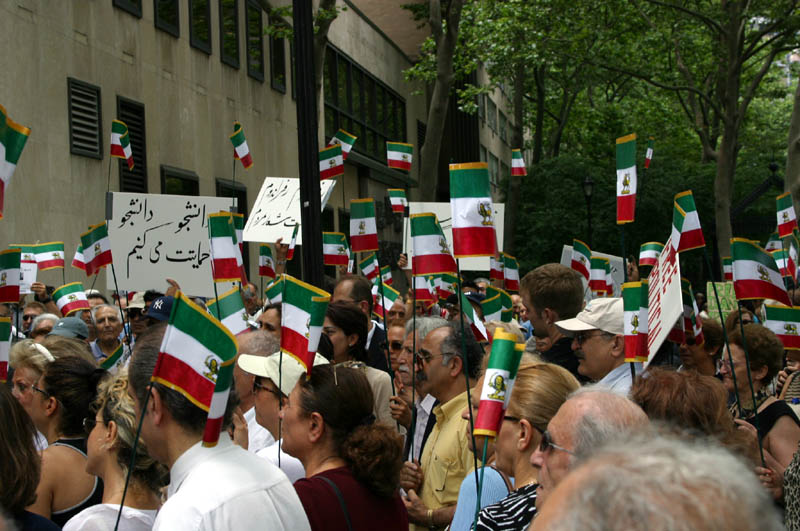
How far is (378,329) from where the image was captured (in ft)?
25.9

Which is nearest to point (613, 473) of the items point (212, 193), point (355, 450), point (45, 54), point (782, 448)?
point (355, 450)

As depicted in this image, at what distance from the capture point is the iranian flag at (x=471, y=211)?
446 centimetres

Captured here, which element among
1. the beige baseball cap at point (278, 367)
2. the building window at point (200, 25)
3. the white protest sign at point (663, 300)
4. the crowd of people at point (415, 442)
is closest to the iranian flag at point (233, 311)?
the crowd of people at point (415, 442)

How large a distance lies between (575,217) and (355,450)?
3379 cm

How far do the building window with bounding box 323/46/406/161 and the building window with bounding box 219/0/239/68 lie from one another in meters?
5.51

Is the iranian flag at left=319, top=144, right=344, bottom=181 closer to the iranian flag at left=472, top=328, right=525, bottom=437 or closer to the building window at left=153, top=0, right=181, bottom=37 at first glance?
the iranian flag at left=472, top=328, right=525, bottom=437

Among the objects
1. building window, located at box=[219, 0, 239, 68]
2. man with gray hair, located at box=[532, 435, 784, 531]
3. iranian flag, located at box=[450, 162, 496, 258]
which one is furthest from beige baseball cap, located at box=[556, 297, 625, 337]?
building window, located at box=[219, 0, 239, 68]

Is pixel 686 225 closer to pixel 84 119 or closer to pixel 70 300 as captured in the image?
pixel 70 300

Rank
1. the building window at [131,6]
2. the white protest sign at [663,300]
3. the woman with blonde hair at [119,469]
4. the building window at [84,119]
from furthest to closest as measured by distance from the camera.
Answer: the building window at [131,6] < the building window at [84,119] < the white protest sign at [663,300] < the woman with blonde hair at [119,469]

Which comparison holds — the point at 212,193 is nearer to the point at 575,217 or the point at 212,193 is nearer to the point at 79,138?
the point at 79,138

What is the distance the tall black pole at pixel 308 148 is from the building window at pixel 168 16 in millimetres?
12756

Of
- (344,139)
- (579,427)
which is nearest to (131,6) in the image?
(344,139)

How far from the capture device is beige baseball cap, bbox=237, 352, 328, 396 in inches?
163

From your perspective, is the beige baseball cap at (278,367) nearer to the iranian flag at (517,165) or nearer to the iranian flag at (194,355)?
the iranian flag at (194,355)
